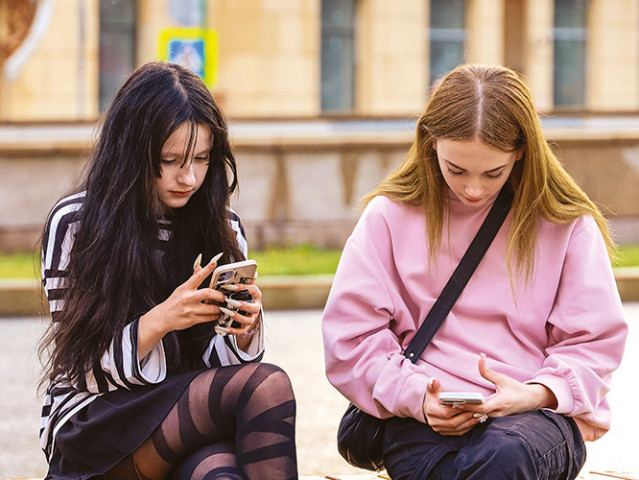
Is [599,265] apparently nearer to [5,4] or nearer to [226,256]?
[226,256]

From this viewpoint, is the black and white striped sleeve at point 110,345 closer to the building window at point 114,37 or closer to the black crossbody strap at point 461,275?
the black crossbody strap at point 461,275

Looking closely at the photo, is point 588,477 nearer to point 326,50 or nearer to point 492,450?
point 492,450

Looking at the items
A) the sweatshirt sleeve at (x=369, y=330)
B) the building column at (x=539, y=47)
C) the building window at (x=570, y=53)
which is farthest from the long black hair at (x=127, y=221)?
the building window at (x=570, y=53)

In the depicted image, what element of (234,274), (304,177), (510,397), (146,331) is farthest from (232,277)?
(304,177)

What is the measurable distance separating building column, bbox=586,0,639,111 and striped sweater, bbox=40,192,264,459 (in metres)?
18.6

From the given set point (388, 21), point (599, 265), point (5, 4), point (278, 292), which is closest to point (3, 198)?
point (278, 292)

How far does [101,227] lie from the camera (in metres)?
3.38

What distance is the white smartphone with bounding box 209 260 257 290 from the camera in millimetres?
3221

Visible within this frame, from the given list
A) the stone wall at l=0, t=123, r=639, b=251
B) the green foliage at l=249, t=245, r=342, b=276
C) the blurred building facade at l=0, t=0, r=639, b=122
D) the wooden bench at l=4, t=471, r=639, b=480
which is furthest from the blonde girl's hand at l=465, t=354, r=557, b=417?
the blurred building facade at l=0, t=0, r=639, b=122

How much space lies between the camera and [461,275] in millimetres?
3471

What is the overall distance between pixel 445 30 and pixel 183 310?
59.7ft

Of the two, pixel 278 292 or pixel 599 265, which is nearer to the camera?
pixel 599 265

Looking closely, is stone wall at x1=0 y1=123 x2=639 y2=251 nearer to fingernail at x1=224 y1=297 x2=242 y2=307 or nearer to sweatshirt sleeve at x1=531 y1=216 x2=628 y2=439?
sweatshirt sleeve at x1=531 y1=216 x2=628 y2=439

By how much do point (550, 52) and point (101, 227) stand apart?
18.7 m
